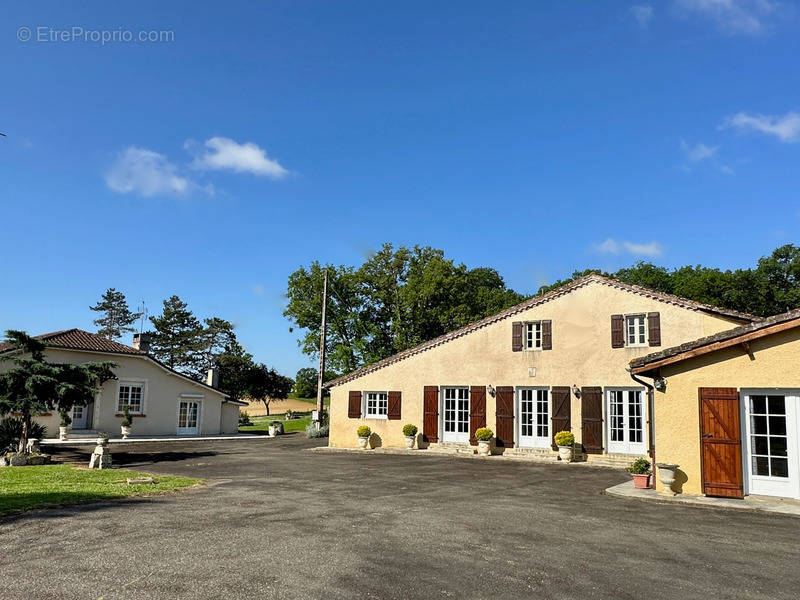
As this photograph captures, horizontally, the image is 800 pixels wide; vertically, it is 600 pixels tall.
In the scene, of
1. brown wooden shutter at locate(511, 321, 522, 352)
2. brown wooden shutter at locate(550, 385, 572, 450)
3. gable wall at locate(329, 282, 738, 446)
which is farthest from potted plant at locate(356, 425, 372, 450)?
brown wooden shutter at locate(550, 385, 572, 450)

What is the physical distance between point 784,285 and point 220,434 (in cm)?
4255

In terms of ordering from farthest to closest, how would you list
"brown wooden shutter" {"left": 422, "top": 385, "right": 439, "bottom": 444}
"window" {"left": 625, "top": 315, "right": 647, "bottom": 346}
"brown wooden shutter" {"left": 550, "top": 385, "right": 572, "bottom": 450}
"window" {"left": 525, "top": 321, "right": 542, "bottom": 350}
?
1. "brown wooden shutter" {"left": 422, "top": 385, "right": 439, "bottom": 444}
2. "window" {"left": 525, "top": 321, "right": 542, "bottom": 350}
3. "brown wooden shutter" {"left": 550, "top": 385, "right": 572, "bottom": 450}
4. "window" {"left": 625, "top": 315, "right": 647, "bottom": 346}

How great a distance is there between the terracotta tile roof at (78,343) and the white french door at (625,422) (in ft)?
76.9

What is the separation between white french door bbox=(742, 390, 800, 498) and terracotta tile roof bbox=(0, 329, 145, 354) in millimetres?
26429

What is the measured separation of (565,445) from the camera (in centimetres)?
1820

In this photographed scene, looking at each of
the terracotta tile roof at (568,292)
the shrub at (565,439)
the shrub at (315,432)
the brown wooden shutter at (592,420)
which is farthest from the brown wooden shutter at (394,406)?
the shrub at (315,432)

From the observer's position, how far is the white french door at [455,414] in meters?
21.2

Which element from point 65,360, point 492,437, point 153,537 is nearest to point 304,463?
point 492,437


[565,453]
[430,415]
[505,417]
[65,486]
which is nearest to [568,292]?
[505,417]

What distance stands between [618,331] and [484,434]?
580 centimetres

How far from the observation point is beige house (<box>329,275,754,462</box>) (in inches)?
714

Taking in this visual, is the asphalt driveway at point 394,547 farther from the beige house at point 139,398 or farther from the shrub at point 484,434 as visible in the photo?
the beige house at point 139,398

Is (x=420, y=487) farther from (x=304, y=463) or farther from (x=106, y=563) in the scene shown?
(x=106, y=563)

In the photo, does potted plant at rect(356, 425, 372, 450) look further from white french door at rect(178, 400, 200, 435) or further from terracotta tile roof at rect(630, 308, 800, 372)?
white french door at rect(178, 400, 200, 435)
